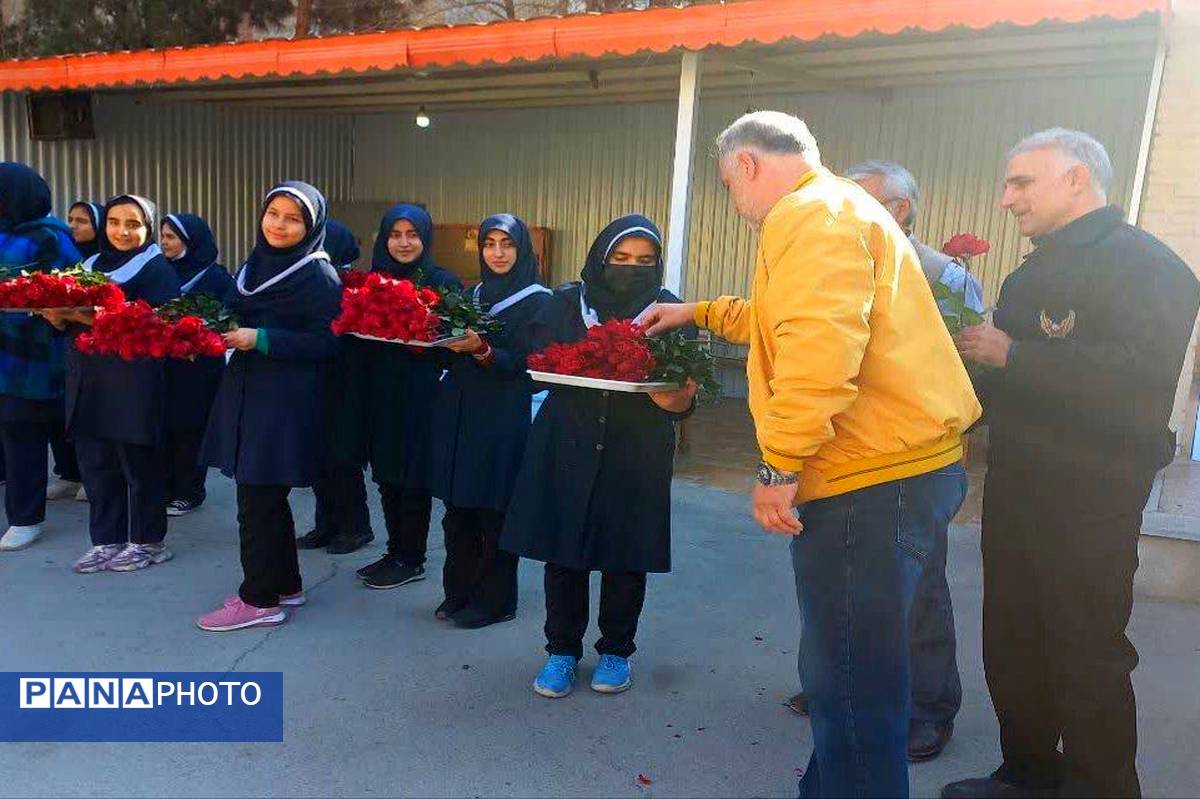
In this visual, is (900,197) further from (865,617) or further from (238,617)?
(238,617)

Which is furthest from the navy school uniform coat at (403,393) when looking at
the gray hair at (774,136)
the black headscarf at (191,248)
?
the gray hair at (774,136)

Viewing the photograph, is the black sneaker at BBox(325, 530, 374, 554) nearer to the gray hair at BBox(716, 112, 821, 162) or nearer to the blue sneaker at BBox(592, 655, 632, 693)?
the blue sneaker at BBox(592, 655, 632, 693)

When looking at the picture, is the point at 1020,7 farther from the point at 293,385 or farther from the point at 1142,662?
the point at 293,385

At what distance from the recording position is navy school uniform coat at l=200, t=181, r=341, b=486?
12.9ft

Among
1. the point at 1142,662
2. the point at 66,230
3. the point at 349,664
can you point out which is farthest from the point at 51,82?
the point at 1142,662

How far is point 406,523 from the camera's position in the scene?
470 centimetres

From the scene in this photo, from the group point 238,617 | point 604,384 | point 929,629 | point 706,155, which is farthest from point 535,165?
point 929,629

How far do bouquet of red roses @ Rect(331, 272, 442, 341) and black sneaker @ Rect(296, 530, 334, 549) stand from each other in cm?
173

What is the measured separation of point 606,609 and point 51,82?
769 centimetres

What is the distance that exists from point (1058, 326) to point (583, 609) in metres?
1.92

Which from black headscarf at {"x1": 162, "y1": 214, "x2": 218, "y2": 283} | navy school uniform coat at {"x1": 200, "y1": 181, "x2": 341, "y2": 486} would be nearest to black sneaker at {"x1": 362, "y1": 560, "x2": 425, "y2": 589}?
navy school uniform coat at {"x1": 200, "y1": 181, "x2": 341, "y2": 486}

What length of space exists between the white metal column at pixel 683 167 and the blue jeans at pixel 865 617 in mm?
4298

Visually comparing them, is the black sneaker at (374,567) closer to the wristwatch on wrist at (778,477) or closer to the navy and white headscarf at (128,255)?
the navy and white headscarf at (128,255)

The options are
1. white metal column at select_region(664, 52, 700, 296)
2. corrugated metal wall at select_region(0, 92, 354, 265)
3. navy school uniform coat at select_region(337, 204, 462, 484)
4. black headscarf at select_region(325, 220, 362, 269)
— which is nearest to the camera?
navy school uniform coat at select_region(337, 204, 462, 484)
